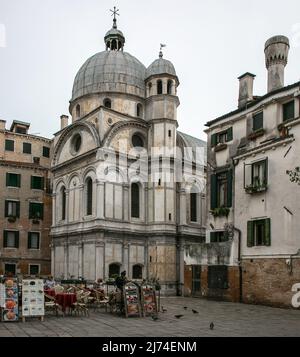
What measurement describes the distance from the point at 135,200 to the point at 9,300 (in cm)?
2232

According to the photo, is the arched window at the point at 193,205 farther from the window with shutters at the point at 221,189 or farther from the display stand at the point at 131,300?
the display stand at the point at 131,300

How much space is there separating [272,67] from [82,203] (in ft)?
57.8

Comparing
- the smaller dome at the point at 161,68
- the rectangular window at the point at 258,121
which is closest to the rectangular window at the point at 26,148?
the smaller dome at the point at 161,68

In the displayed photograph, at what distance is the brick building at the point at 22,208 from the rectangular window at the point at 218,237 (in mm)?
21224

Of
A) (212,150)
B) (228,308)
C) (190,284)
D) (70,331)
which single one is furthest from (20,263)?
(70,331)

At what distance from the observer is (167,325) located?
53.7ft

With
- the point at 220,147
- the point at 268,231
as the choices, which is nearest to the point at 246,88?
the point at 220,147

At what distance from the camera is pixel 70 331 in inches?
578

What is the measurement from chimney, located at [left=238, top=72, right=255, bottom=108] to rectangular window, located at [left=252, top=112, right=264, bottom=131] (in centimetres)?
363

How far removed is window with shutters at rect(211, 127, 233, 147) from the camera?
28.4 m

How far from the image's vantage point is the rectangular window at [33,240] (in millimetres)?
44438

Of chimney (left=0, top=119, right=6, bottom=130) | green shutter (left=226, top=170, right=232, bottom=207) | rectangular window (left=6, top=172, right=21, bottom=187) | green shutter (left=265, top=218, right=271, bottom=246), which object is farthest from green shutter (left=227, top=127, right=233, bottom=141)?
chimney (left=0, top=119, right=6, bottom=130)

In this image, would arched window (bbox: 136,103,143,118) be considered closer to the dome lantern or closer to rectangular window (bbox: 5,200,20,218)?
the dome lantern

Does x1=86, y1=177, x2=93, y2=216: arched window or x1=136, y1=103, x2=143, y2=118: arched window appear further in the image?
x1=136, y1=103, x2=143, y2=118: arched window
